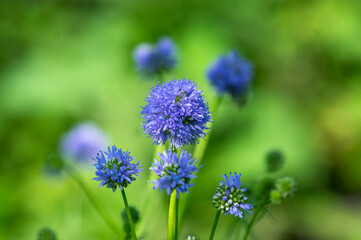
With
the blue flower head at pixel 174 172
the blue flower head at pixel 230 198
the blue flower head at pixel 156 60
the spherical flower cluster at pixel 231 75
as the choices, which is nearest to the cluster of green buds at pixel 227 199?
the blue flower head at pixel 230 198

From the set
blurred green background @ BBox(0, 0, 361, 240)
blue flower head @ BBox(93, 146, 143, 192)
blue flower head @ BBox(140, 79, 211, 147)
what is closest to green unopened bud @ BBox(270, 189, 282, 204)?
blue flower head @ BBox(140, 79, 211, 147)

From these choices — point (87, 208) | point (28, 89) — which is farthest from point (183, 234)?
point (28, 89)

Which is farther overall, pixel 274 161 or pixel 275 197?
pixel 274 161

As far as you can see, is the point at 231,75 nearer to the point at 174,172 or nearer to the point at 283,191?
the point at 283,191

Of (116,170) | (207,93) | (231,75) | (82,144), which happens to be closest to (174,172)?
(116,170)

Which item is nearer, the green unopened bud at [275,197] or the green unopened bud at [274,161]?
the green unopened bud at [275,197]

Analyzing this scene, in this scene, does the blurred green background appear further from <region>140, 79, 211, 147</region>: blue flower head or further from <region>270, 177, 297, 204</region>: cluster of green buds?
<region>140, 79, 211, 147</region>: blue flower head

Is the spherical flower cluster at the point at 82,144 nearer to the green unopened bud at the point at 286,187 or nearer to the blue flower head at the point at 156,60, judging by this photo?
the blue flower head at the point at 156,60
